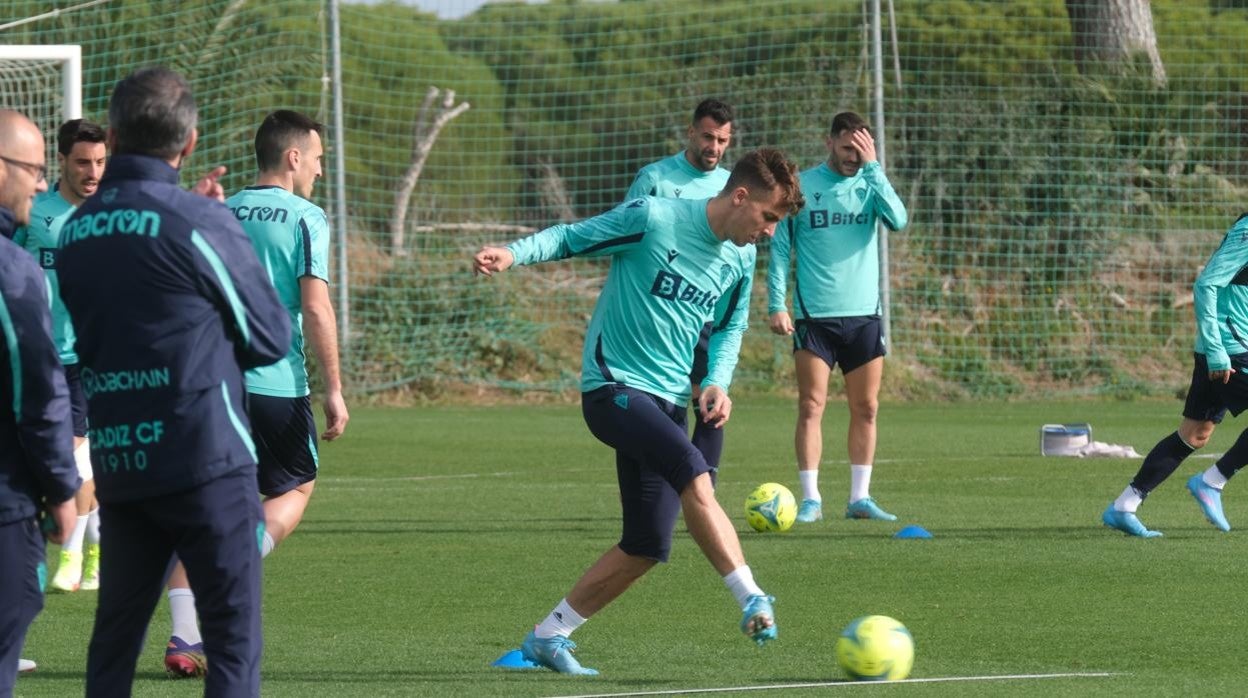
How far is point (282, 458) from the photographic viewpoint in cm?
691

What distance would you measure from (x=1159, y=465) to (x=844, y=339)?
202 cm

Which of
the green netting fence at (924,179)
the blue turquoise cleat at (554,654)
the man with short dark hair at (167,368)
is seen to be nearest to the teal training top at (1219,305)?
the blue turquoise cleat at (554,654)

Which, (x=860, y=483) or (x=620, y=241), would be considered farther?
(x=860, y=483)

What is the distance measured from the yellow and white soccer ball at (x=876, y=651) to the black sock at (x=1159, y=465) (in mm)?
4097

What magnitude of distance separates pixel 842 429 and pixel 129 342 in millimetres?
13238

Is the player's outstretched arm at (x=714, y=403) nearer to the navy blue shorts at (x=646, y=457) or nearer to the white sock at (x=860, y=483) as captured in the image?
the navy blue shorts at (x=646, y=457)

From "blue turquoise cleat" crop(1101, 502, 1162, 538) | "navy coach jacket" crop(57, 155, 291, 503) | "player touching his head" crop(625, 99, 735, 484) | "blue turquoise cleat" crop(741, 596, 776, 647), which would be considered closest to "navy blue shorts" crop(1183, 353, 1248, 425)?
"blue turquoise cleat" crop(1101, 502, 1162, 538)

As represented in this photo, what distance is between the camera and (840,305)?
11.0 meters

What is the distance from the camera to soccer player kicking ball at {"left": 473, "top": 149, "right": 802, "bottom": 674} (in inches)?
258

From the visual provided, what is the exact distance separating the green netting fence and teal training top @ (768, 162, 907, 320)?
32.0 ft

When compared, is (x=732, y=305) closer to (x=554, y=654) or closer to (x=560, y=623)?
(x=560, y=623)

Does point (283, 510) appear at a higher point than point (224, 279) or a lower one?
lower

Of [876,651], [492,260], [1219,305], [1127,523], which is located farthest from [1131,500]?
[492,260]

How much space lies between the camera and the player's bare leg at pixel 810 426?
10.9 m
